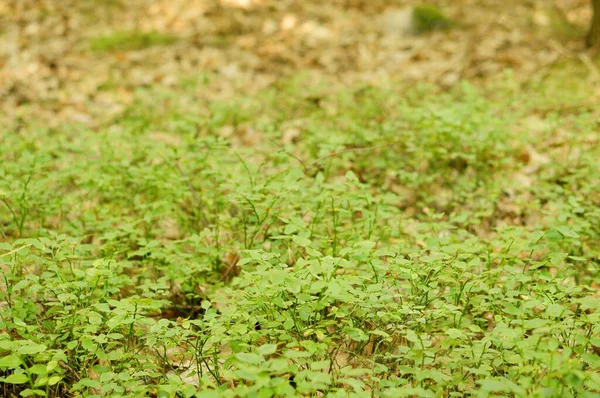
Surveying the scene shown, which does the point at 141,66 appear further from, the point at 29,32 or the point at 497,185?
the point at 497,185

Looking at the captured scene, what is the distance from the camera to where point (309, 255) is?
2.53m

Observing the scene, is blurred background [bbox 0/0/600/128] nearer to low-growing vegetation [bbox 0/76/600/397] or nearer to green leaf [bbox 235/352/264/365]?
low-growing vegetation [bbox 0/76/600/397]

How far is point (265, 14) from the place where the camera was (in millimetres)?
7402

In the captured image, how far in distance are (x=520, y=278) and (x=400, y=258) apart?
47 cm

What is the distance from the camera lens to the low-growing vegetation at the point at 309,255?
1897 millimetres

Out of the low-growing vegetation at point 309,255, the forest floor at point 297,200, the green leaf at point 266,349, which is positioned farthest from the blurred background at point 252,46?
the green leaf at point 266,349

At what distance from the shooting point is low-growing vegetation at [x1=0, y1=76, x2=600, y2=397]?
190 cm

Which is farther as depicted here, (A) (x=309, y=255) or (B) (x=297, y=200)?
(B) (x=297, y=200)

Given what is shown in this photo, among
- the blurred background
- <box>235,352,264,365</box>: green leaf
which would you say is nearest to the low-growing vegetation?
<box>235,352,264,365</box>: green leaf

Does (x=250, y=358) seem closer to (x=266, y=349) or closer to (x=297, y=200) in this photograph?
(x=266, y=349)

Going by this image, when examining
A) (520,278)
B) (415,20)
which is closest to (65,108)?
(415,20)

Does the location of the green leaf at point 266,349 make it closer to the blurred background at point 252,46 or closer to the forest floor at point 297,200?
the forest floor at point 297,200

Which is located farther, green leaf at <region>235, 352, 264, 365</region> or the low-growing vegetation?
the low-growing vegetation

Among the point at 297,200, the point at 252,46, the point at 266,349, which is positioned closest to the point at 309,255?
the point at 297,200
